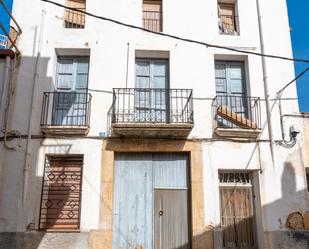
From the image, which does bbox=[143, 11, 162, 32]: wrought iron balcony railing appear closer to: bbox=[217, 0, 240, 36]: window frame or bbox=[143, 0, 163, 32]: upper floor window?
bbox=[143, 0, 163, 32]: upper floor window

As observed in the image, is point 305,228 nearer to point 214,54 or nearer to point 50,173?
point 214,54

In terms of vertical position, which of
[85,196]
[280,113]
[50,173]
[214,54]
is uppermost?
[214,54]

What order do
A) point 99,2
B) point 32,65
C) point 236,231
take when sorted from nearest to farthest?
point 236,231 < point 32,65 < point 99,2

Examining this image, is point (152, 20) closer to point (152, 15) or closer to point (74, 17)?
point (152, 15)

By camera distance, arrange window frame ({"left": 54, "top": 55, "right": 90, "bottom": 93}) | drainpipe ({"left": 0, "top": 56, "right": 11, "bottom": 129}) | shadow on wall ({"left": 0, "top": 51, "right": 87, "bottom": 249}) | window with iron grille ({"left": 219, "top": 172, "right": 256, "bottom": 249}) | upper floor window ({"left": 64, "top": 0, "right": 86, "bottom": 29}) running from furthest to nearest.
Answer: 1. upper floor window ({"left": 64, "top": 0, "right": 86, "bottom": 29})
2. window frame ({"left": 54, "top": 55, "right": 90, "bottom": 93})
3. drainpipe ({"left": 0, "top": 56, "right": 11, "bottom": 129})
4. window with iron grille ({"left": 219, "top": 172, "right": 256, "bottom": 249})
5. shadow on wall ({"left": 0, "top": 51, "right": 87, "bottom": 249})

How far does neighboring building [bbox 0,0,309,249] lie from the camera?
8938mm

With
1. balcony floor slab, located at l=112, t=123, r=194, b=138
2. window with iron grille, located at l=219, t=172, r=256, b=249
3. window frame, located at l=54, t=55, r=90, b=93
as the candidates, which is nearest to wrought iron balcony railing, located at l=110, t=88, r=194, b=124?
balcony floor slab, located at l=112, t=123, r=194, b=138

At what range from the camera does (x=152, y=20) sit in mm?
10758

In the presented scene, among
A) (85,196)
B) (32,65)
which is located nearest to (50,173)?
(85,196)

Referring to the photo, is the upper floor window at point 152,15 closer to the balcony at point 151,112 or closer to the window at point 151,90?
the window at point 151,90

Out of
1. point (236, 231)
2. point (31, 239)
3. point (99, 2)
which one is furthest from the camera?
point (99, 2)

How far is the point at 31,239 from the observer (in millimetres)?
8609

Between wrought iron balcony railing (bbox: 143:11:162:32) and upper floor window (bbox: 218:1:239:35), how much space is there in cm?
174

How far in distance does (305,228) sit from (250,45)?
4.93 meters
